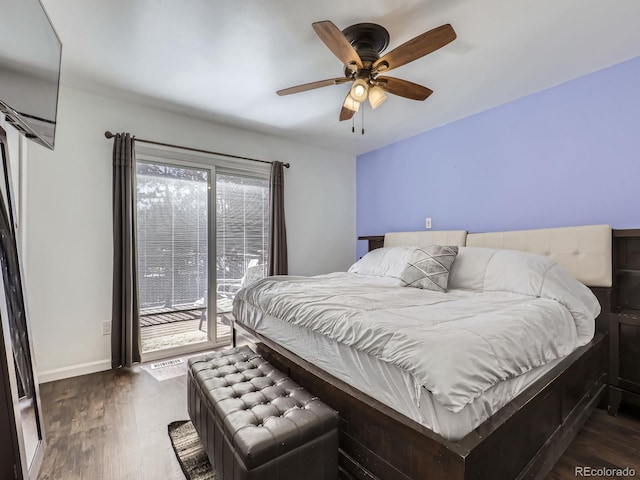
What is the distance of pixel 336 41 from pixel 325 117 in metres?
1.61

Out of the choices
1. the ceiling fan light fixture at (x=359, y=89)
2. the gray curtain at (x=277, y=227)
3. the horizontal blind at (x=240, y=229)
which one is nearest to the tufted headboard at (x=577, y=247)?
the ceiling fan light fixture at (x=359, y=89)

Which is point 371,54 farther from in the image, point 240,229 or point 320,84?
point 240,229

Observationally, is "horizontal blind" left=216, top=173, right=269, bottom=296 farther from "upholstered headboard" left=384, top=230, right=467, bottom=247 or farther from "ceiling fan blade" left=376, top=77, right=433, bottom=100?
"ceiling fan blade" left=376, top=77, right=433, bottom=100

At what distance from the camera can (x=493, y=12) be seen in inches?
69.2

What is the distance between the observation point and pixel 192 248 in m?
3.31

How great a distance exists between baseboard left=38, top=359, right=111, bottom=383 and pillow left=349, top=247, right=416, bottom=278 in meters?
2.52

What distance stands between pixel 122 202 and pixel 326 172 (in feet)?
8.25

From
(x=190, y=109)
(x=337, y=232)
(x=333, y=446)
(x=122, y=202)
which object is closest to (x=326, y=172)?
(x=337, y=232)

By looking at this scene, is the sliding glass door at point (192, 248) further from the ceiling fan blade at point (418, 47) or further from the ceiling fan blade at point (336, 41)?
the ceiling fan blade at point (418, 47)

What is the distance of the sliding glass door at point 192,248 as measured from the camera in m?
3.08

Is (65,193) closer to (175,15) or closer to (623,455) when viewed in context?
(175,15)

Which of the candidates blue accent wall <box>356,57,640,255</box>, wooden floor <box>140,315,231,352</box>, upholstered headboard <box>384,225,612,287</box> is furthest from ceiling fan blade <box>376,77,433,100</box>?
wooden floor <box>140,315,231,352</box>

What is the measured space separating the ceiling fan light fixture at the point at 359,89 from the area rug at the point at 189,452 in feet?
7.52

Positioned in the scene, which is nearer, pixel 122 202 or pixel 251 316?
pixel 251 316
